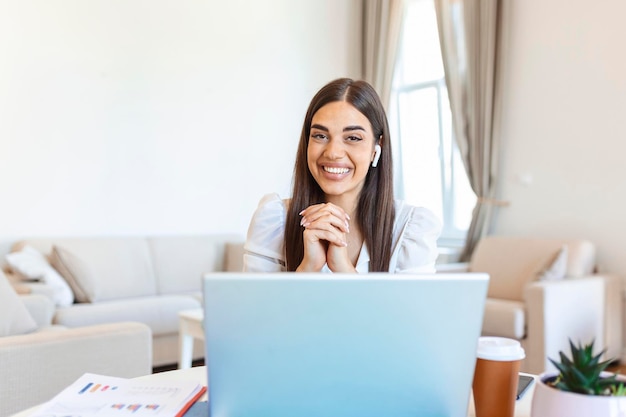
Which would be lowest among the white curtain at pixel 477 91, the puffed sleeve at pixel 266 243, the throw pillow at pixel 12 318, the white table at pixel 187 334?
the white table at pixel 187 334

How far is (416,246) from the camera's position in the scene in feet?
4.99

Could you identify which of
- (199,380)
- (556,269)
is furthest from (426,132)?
(199,380)

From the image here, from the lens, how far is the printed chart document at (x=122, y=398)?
96cm

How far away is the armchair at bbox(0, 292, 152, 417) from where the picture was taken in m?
1.75

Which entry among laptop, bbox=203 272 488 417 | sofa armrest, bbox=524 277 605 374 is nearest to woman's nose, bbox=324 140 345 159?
laptop, bbox=203 272 488 417

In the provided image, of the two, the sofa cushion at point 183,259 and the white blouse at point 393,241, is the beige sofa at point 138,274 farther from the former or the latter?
the white blouse at point 393,241

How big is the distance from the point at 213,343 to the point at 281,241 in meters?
0.80

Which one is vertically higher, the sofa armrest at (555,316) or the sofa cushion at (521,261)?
the sofa cushion at (521,261)

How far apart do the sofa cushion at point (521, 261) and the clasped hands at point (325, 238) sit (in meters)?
2.66

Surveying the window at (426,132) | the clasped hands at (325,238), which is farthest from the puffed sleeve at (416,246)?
the window at (426,132)

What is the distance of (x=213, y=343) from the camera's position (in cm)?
76

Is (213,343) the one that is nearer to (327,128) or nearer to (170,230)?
(327,128)

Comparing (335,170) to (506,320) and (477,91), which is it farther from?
(477,91)

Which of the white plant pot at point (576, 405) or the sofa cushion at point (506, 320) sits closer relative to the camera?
the white plant pot at point (576, 405)
